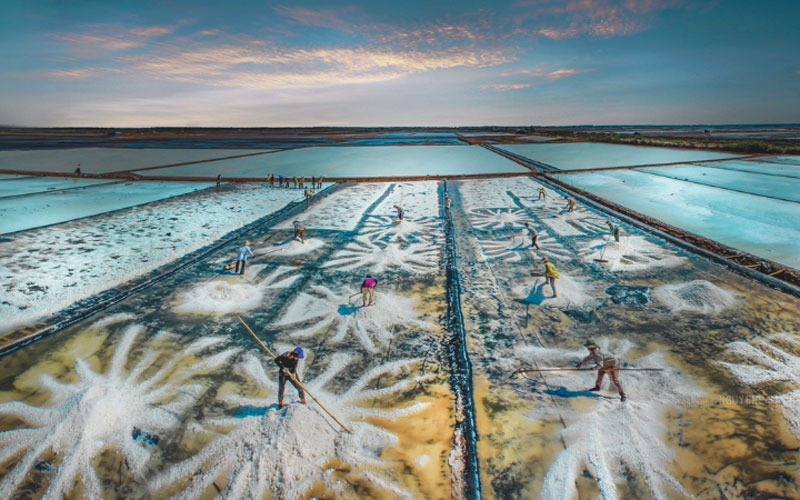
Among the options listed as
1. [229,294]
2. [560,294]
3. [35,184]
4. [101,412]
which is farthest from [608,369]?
[35,184]

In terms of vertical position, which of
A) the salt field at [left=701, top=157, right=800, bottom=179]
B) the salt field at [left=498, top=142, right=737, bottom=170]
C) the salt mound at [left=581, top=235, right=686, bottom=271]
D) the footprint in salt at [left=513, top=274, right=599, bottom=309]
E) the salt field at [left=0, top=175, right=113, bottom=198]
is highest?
the salt field at [left=498, top=142, right=737, bottom=170]

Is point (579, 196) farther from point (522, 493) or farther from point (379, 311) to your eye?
point (522, 493)

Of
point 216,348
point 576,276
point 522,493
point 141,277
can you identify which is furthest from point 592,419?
point 141,277

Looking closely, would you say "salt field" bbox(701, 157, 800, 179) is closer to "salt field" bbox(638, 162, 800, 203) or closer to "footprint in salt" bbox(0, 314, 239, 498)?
"salt field" bbox(638, 162, 800, 203)

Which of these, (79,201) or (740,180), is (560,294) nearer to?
(740,180)

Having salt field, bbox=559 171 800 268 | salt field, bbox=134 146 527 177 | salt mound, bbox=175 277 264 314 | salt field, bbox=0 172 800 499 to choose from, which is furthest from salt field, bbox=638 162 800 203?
salt mound, bbox=175 277 264 314

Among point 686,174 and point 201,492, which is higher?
point 686,174
